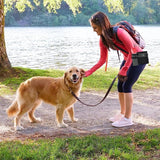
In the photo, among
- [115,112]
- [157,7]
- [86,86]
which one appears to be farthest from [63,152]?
[157,7]

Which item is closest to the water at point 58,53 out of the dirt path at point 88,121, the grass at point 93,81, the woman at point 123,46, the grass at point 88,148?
the grass at point 93,81

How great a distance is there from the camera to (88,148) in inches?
158

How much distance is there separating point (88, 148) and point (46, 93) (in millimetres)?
1793

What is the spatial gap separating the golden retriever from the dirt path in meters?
0.28

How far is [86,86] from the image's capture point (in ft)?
31.2

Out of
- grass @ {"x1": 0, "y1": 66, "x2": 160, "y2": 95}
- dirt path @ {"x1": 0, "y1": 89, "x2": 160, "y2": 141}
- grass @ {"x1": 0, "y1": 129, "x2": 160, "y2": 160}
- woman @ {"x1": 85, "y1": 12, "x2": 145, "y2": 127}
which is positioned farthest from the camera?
grass @ {"x1": 0, "y1": 66, "x2": 160, "y2": 95}

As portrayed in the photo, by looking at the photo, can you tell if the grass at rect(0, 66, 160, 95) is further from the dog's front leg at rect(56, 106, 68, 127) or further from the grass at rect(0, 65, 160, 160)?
the grass at rect(0, 65, 160, 160)

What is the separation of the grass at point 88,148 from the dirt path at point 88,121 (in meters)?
0.48

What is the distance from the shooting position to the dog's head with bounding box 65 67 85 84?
16.7ft

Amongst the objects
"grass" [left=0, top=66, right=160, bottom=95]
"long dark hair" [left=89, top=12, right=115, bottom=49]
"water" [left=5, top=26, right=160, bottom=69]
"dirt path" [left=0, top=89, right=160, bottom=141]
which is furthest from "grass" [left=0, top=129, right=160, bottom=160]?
"water" [left=5, top=26, right=160, bottom=69]

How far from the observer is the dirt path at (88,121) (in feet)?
16.4

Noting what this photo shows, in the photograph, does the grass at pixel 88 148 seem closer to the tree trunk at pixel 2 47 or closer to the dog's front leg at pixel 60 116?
the dog's front leg at pixel 60 116

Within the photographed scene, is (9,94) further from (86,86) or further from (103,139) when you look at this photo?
(103,139)

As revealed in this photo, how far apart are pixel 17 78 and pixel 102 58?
546 centimetres
